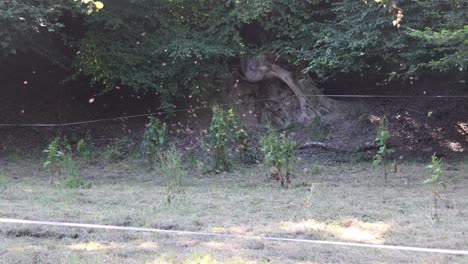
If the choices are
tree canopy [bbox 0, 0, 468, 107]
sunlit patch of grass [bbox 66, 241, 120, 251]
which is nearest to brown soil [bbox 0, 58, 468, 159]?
tree canopy [bbox 0, 0, 468, 107]

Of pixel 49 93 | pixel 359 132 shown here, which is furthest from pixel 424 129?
pixel 49 93

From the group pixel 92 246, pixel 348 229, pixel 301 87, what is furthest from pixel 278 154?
pixel 301 87

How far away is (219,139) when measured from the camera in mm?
8289

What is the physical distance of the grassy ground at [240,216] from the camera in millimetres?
3611

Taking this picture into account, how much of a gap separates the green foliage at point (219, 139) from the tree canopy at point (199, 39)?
8.63ft

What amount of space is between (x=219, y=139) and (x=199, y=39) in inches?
147

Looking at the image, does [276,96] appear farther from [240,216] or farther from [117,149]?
[240,216]

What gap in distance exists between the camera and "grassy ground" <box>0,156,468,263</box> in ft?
11.8

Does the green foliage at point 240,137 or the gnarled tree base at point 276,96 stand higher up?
the gnarled tree base at point 276,96

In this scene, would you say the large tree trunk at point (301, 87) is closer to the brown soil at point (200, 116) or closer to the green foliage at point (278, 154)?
the brown soil at point (200, 116)

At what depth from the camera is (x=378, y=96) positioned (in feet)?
37.3

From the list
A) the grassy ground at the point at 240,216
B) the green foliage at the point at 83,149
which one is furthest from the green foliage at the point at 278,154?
the green foliage at the point at 83,149

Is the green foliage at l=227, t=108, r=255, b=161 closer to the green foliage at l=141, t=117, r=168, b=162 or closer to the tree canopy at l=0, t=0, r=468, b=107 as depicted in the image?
the green foliage at l=141, t=117, r=168, b=162

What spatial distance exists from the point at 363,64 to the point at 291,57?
1.99 metres
